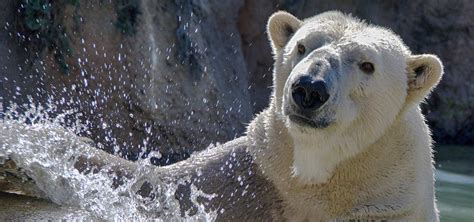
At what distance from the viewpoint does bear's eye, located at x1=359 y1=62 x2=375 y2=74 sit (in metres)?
3.72

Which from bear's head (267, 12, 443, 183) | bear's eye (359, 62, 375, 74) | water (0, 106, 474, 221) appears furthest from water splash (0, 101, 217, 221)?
bear's eye (359, 62, 375, 74)

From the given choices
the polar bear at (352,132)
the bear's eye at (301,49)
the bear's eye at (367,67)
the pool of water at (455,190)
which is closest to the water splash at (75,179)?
the polar bear at (352,132)

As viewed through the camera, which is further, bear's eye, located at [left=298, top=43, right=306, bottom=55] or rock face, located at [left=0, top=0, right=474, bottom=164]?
rock face, located at [left=0, top=0, right=474, bottom=164]

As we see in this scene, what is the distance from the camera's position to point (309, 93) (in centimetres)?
349

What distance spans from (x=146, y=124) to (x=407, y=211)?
515 cm

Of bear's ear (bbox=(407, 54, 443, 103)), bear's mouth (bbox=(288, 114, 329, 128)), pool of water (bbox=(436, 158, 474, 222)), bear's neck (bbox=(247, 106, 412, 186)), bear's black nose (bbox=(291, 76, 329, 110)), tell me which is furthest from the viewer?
pool of water (bbox=(436, 158, 474, 222))

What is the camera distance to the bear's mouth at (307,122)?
358cm

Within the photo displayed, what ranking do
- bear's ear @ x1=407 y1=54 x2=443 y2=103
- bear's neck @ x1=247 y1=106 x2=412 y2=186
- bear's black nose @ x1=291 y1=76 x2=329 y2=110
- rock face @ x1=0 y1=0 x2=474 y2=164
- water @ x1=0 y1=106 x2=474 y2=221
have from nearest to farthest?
1. water @ x1=0 y1=106 x2=474 y2=221
2. bear's black nose @ x1=291 y1=76 x2=329 y2=110
3. bear's neck @ x1=247 y1=106 x2=412 y2=186
4. bear's ear @ x1=407 y1=54 x2=443 y2=103
5. rock face @ x1=0 y1=0 x2=474 y2=164

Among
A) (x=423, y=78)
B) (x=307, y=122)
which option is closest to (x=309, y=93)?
(x=307, y=122)

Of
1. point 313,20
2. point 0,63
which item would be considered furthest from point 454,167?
point 313,20

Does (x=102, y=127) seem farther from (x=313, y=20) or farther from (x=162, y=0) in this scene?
(x=313, y=20)

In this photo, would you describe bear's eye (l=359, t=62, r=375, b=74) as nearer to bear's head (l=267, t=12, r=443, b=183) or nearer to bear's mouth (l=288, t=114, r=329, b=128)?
bear's head (l=267, t=12, r=443, b=183)

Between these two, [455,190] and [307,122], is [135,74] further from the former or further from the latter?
[307,122]

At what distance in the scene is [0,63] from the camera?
8078mm
